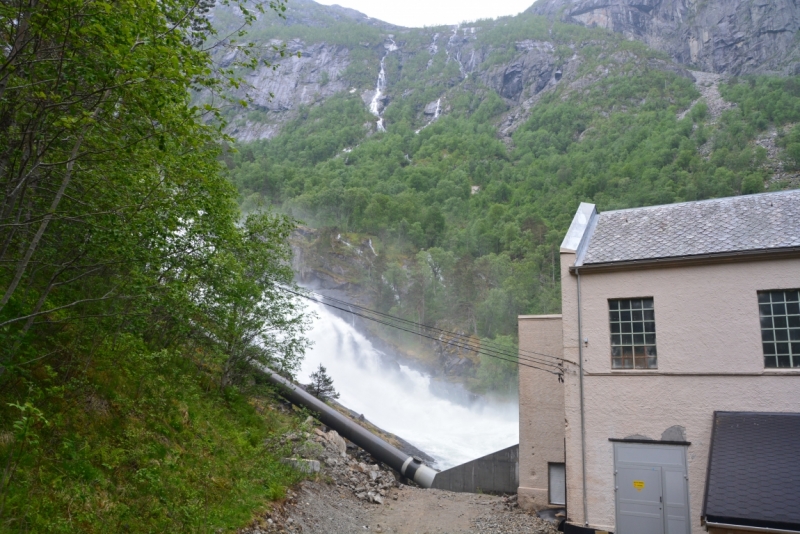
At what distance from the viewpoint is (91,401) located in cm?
971

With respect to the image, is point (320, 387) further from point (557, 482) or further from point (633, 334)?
point (633, 334)

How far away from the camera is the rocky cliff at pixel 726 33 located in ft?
484

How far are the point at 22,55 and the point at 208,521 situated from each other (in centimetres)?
697

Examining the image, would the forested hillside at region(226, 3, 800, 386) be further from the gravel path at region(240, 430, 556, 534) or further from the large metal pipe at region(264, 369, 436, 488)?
the gravel path at region(240, 430, 556, 534)

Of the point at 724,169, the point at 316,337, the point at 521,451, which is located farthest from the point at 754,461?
the point at 724,169

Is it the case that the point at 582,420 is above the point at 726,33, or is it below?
below

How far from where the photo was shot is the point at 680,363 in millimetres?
13250

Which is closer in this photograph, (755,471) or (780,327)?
(755,471)

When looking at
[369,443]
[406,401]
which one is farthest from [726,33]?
[369,443]

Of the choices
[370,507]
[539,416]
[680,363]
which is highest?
[680,363]

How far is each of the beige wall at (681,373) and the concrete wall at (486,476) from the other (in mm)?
6699

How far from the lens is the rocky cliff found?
148m

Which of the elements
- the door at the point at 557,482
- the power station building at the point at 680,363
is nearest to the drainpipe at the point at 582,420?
the power station building at the point at 680,363

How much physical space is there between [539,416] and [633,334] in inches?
202
